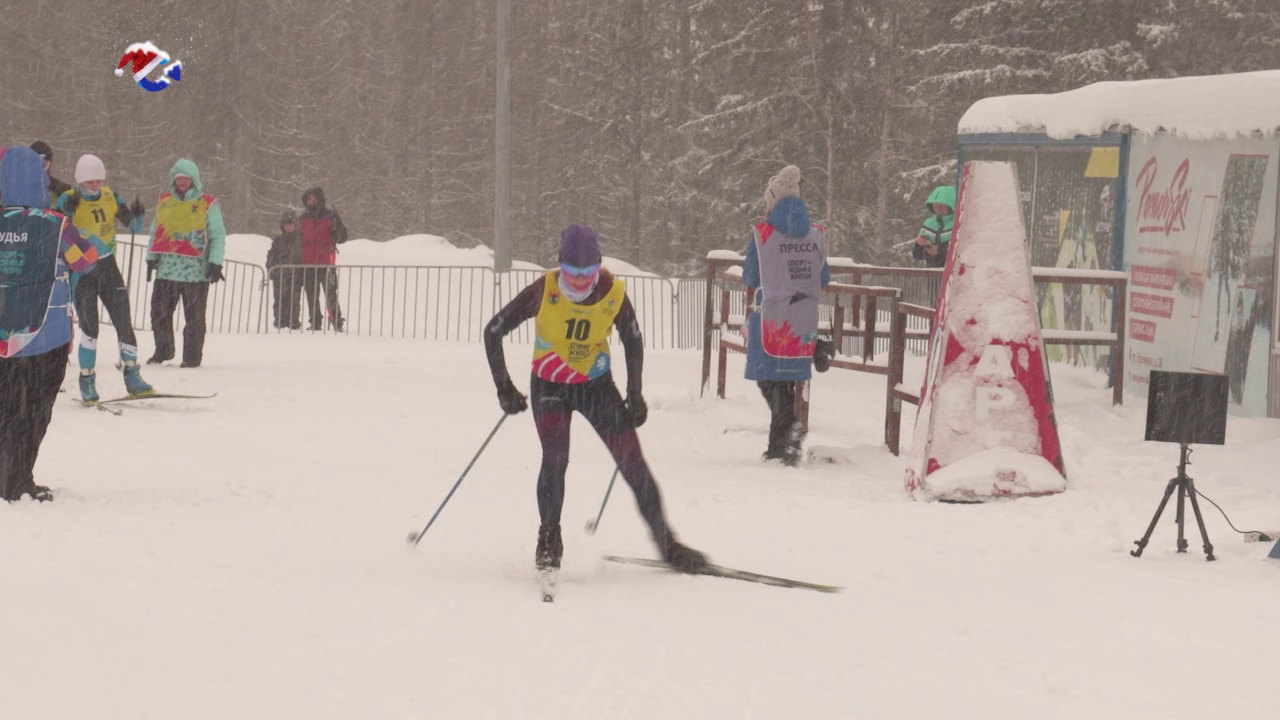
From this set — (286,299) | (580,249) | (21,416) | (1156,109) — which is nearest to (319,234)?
(286,299)

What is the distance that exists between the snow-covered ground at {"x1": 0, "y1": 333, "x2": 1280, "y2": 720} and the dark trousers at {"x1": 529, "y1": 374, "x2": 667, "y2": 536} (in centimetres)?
39

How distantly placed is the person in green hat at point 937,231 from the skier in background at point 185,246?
6.86 m

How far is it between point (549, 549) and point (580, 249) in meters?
1.33

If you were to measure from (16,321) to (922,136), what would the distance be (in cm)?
2936

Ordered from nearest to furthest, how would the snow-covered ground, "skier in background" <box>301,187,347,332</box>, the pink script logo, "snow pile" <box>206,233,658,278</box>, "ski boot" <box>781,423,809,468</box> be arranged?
the snow-covered ground, "ski boot" <box>781,423,809,468</box>, the pink script logo, "skier in background" <box>301,187,347,332</box>, "snow pile" <box>206,233,658,278</box>

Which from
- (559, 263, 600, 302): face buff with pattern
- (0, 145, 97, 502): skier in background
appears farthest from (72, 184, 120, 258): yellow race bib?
(559, 263, 600, 302): face buff with pattern

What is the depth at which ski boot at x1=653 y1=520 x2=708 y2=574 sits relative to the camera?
297 inches

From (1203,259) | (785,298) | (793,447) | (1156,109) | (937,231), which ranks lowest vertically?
(793,447)

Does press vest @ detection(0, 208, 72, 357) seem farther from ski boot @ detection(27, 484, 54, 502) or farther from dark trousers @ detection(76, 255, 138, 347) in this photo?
dark trousers @ detection(76, 255, 138, 347)

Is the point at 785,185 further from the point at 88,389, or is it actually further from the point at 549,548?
the point at 88,389

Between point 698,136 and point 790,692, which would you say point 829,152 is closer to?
point 698,136

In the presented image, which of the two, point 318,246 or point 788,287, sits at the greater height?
point 318,246

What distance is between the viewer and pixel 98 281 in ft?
43.2

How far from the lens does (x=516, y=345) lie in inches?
762
